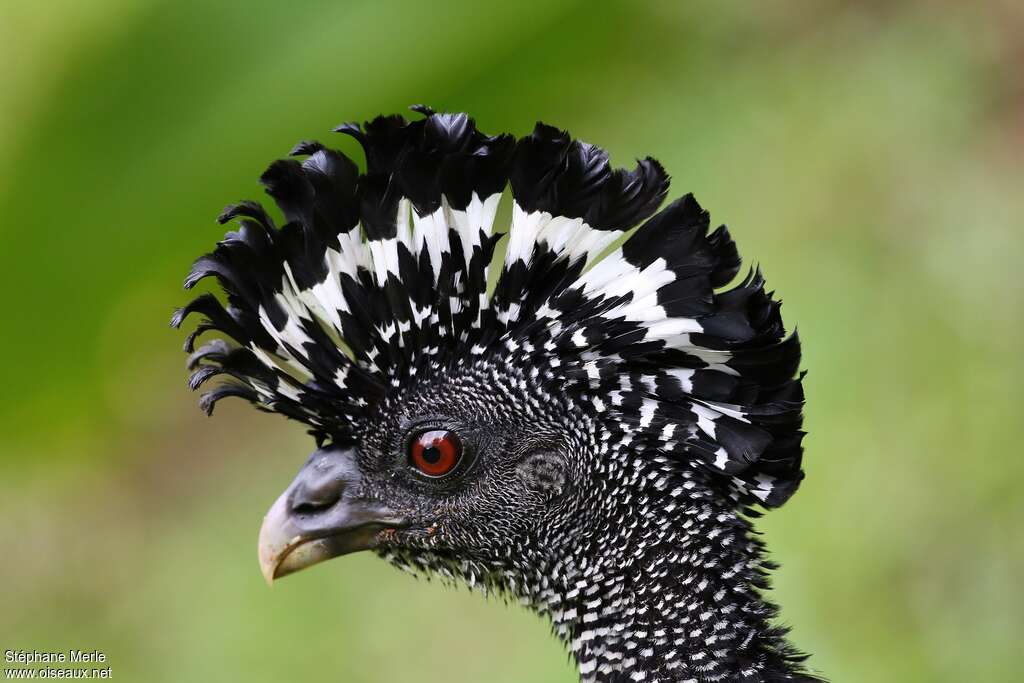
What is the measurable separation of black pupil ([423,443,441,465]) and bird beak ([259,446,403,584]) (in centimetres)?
24

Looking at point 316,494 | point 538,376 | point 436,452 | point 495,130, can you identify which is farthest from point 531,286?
point 495,130

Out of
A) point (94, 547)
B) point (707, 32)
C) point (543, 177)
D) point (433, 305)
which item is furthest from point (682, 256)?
point (94, 547)

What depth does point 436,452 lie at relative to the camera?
12.0ft

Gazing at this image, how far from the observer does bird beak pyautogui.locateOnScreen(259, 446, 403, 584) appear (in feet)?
11.9

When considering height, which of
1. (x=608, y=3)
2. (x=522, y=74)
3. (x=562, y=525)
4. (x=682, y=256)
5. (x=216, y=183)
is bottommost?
(x=562, y=525)

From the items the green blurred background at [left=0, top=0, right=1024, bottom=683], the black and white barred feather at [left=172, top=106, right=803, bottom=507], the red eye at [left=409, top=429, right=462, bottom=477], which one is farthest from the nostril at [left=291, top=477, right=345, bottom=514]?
the green blurred background at [left=0, top=0, right=1024, bottom=683]

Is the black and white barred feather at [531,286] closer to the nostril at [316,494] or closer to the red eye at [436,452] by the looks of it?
the red eye at [436,452]

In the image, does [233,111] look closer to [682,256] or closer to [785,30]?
[682,256]

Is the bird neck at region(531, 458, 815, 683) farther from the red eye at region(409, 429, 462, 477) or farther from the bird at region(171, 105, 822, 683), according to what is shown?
the red eye at region(409, 429, 462, 477)

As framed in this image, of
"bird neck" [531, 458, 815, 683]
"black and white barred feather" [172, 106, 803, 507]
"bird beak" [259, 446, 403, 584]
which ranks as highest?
"black and white barred feather" [172, 106, 803, 507]

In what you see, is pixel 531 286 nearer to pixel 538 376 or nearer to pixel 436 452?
pixel 538 376

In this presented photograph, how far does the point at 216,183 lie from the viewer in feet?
18.0

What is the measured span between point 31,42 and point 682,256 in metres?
4.06

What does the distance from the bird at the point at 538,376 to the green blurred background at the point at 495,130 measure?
214 cm
